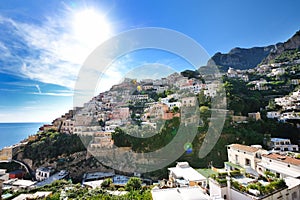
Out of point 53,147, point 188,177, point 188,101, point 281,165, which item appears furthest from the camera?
point 188,101

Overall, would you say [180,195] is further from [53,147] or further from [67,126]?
[67,126]

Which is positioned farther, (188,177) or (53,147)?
(53,147)

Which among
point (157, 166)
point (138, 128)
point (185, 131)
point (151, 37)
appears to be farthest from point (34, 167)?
point (151, 37)

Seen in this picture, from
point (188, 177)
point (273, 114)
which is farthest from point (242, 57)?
point (188, 177)

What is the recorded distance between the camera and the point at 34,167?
1365cm

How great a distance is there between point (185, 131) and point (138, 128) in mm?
3524

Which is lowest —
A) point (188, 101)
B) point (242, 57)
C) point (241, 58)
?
point (188, 101)

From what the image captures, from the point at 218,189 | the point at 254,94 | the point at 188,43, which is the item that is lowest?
the point at 218,189

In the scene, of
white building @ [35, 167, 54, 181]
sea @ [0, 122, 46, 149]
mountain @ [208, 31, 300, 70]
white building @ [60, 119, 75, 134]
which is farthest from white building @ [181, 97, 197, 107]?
sea @ [0, 122, 46, 149]

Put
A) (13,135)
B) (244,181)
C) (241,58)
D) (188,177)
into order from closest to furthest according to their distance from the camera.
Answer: (244,181), (188,177), (241,58), (13,135)

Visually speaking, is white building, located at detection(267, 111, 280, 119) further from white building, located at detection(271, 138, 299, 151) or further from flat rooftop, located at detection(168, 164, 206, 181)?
flat rooftop, located at detection(168, 164, 206, 181)

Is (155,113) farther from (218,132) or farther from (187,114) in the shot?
(218,132)

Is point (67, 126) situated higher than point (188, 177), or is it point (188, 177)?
point (67, 126)

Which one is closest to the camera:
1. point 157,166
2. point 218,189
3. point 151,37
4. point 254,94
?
point 218,189
